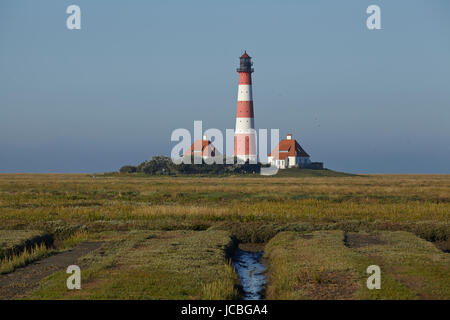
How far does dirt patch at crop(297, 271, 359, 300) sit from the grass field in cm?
2

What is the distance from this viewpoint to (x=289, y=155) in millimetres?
99812

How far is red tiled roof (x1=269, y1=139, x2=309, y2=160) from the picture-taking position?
100m

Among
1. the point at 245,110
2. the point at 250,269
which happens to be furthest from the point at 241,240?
the point at 245,110

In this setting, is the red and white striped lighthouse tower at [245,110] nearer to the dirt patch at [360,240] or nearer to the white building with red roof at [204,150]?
the white building with red roof at [204,150]

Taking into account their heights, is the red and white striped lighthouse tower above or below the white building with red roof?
above

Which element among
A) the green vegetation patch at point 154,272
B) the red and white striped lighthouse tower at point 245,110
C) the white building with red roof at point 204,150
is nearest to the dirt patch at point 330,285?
the green vegetation patch at point 154,272

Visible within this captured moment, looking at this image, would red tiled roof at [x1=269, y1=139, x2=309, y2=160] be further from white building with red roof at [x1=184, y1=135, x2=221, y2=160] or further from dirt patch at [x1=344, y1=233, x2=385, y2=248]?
dirt patch at [x1=344, y1=233, x2=385, y2=248]

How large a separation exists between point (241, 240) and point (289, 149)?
254ft

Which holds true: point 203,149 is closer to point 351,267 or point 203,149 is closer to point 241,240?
A: point 241,240

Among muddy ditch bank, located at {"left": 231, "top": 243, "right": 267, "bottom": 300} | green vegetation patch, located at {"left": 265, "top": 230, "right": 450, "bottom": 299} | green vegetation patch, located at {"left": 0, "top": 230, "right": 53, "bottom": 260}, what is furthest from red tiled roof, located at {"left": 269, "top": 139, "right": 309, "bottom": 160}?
green vegetation patch, located at {"left": 0, "top": 230, "right": 53, "bottom": 260}
